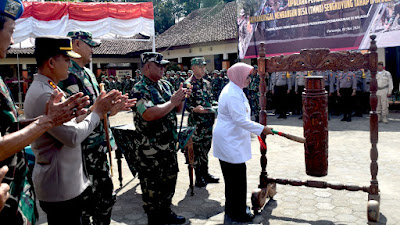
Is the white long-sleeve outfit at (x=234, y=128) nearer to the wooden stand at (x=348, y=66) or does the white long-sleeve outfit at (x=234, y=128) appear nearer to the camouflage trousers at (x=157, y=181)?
the camouflage trousers at (x=157, y=181)

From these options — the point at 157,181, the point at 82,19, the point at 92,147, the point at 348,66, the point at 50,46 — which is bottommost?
the point at 157,181

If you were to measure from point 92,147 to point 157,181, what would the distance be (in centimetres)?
96

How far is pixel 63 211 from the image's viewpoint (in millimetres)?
2219

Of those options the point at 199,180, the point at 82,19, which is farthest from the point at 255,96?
the point at 199,180

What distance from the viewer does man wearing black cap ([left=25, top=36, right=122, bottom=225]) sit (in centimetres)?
209

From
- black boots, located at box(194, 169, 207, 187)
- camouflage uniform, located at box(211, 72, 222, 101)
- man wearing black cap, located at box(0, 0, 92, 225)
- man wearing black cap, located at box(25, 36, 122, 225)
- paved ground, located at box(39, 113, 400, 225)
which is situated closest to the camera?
man wearing black cap, located at box(0, 0, 92, 225)

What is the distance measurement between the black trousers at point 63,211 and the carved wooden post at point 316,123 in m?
2.41

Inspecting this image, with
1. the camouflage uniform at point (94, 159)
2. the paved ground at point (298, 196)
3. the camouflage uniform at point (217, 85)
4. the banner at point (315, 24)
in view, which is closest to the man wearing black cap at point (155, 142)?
the paved ground at point (298, 196)

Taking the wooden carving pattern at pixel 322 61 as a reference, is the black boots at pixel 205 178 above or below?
below

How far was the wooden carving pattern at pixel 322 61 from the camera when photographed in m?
3.63

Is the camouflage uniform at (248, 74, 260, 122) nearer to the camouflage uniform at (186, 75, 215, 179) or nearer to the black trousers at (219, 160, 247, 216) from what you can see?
the camouflage uniform at (186, 75, 215, 179)

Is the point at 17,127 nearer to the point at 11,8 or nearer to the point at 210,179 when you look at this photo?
the point at 11,8

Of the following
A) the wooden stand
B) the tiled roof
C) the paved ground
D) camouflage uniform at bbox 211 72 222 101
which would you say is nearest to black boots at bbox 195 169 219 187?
the paved ground

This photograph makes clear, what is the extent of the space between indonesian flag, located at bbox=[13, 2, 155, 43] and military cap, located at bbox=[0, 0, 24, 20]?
9617 mm
